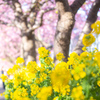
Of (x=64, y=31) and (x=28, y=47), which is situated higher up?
(x=28, y=47)

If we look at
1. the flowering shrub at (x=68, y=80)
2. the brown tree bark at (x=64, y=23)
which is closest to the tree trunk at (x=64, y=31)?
the brown tree bark at (x=64, y=23)

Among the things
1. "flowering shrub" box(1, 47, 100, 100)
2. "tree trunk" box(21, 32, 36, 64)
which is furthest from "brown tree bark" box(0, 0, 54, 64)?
"flowering shrub" box(1, 47, 100, 100)

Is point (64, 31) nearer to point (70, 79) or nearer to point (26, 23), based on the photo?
point (70, 79)

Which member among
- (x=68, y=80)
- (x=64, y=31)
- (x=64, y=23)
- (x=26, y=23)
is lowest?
(x=68, y=80)

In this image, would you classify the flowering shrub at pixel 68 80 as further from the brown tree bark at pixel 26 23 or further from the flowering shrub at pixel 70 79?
the brown tree bark at pixel 26 23

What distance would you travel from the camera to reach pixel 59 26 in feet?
11.6

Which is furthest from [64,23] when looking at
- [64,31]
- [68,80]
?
[68,80]

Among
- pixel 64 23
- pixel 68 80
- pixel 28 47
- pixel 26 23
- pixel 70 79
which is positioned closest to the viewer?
pixel 68 80

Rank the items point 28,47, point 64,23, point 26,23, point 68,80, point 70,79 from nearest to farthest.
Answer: point 68,80 < point 70,79 < point 64,23 < point 26,23 < point 28,47

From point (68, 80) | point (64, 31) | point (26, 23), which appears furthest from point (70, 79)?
point (26, 23)

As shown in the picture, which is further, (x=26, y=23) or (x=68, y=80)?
(x=26, y=23)

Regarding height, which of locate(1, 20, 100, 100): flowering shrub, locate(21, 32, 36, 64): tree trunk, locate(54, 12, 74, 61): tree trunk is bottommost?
locate(1, 20, 100, 100): flowering shrub

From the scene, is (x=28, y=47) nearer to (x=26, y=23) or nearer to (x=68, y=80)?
(x=26, y=23)

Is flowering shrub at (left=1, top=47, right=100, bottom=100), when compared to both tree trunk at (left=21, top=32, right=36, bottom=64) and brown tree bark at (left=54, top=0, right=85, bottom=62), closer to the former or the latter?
brown tree bark at (left=54, top=0, right=85, bottom=62)
